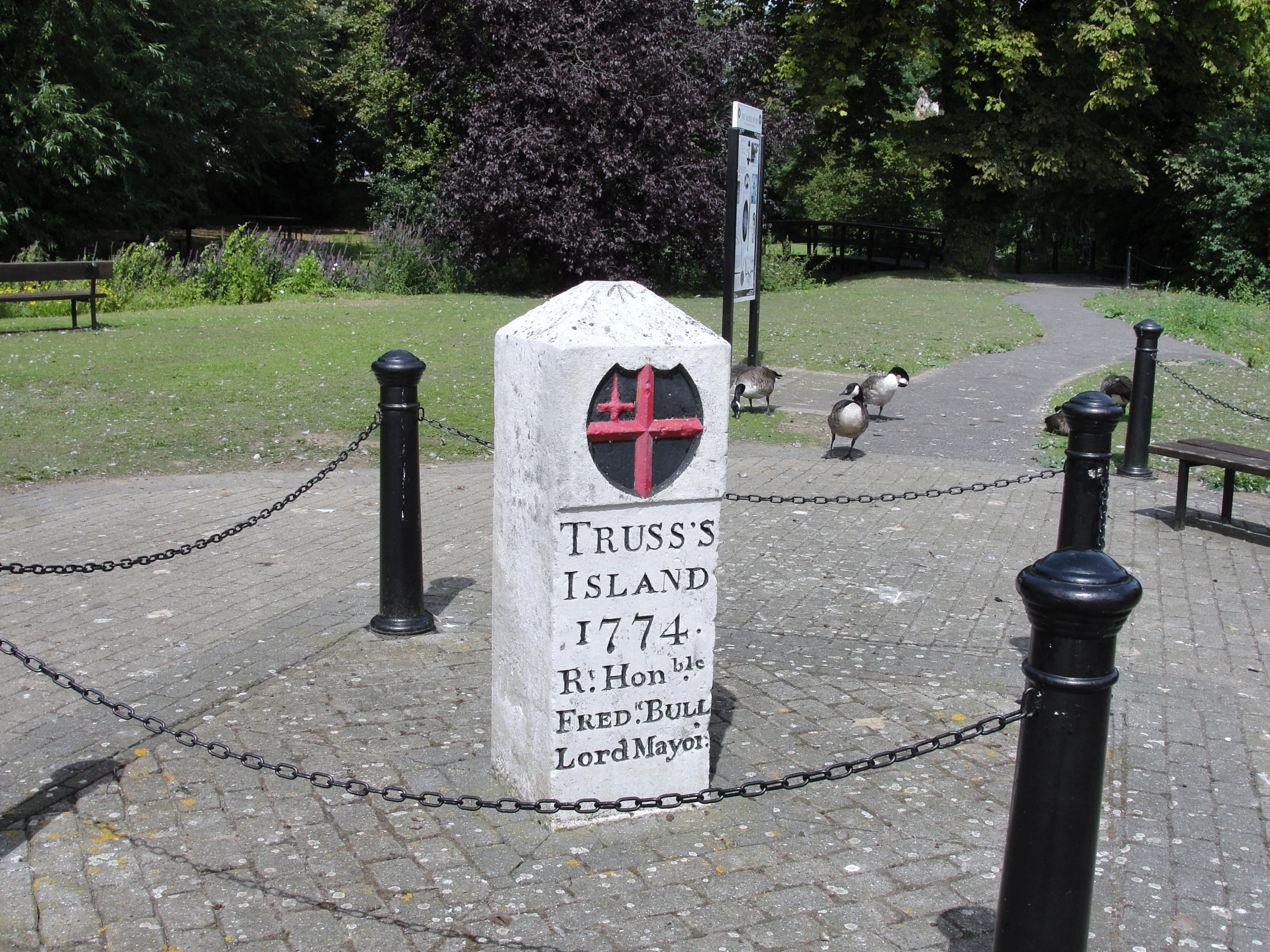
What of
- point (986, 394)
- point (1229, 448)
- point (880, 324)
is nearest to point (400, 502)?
point (1229, 448)

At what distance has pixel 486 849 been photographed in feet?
12.2

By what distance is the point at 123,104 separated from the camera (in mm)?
28375

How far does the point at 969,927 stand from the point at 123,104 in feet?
99.0

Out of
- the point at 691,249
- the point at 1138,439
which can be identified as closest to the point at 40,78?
the point at 691,249

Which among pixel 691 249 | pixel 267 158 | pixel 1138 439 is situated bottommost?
pixel 1138 439

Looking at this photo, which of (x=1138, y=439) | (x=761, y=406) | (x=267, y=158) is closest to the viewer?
(x=1138, y=439)

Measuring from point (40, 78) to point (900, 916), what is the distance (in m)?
27.5

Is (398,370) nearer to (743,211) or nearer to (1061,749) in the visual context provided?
(1061,749)

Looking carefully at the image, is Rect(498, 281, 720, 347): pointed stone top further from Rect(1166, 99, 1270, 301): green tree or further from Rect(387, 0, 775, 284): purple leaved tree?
Rect(1166, 99, 1270, 301): green tree

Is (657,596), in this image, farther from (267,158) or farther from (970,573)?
(267,158)

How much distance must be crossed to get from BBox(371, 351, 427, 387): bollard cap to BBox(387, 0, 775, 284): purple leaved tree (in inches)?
689

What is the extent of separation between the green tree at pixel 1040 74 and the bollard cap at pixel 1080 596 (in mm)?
26717

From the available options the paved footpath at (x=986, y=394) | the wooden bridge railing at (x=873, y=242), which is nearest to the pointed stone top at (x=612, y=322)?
the paved footpath at (x=986, y=394)

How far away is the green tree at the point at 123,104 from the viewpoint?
25.3 metres
